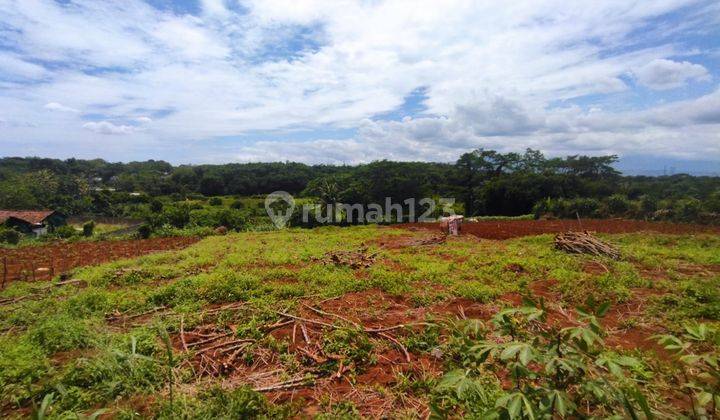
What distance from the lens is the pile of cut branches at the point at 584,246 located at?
8.16 m

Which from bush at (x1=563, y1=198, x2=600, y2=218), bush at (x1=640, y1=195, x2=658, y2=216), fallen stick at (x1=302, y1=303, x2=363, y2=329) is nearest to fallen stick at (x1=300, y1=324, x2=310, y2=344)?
fallen stick at (x1=302, y1=303, x2=363, y2=329)

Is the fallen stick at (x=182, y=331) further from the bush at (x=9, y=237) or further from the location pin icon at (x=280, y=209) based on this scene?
the bush at (x=9, y=237)

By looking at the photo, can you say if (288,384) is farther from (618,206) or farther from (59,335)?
A: (618,206)

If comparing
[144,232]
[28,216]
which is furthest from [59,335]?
[28,216]

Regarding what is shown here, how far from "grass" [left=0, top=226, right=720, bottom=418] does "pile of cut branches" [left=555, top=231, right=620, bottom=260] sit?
433mm

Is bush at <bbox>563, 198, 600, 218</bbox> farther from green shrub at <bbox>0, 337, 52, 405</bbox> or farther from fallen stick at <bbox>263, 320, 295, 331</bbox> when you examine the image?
green shrub at <bbox>0, 337, 52, 405</bbox>

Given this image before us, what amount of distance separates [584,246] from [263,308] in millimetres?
7713

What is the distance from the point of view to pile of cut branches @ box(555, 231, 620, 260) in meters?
8.16

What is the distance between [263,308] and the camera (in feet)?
16.9

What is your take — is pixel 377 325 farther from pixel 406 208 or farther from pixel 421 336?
pixel 406 208

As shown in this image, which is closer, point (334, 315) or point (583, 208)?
point (334, 315)

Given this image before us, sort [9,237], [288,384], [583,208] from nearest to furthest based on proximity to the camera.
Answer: [288,384] < [9,237] < [583,208]

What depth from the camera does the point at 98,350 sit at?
3.89 metres

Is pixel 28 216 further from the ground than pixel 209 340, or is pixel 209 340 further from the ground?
pixel 209 340
